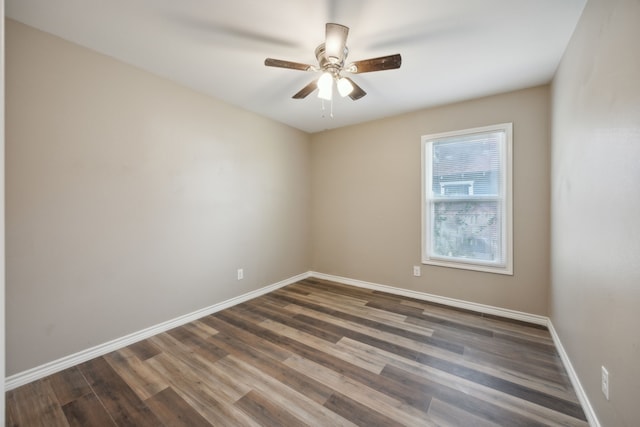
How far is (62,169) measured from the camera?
1905 mm

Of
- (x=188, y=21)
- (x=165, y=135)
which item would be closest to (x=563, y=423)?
(x=188, y=21)

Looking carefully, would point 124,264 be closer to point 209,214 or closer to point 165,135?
point 209,214

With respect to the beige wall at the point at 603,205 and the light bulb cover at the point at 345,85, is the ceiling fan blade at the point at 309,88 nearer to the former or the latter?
the light bulb cover at the point at 345,85

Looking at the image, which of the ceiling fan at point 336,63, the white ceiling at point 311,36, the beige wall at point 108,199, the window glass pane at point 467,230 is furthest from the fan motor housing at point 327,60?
the window glass pane at point 467,230

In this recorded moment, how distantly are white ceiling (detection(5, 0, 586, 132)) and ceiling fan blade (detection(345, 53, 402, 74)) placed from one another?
29cm

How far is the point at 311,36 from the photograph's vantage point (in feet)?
6.21

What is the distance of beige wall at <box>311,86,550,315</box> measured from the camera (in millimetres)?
2600

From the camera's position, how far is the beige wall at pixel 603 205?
3.51ft

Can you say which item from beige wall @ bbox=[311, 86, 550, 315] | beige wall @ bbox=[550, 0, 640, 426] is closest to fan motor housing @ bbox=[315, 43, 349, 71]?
beige wall @ bbox=[550, 0, 640, 426]

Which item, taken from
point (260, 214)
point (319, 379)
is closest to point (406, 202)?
point (260, 214)

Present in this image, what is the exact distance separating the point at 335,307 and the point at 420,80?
8.70 ft

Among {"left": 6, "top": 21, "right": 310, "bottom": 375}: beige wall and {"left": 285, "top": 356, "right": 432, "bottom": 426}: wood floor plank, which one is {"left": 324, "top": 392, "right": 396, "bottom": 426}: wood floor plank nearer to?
{"left": 285, "top": 356, "right": 432, "bottom": 426}: wood floor plank

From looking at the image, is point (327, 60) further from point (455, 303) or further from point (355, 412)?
point (455, 303)

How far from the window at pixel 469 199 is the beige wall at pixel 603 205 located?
0.78m
